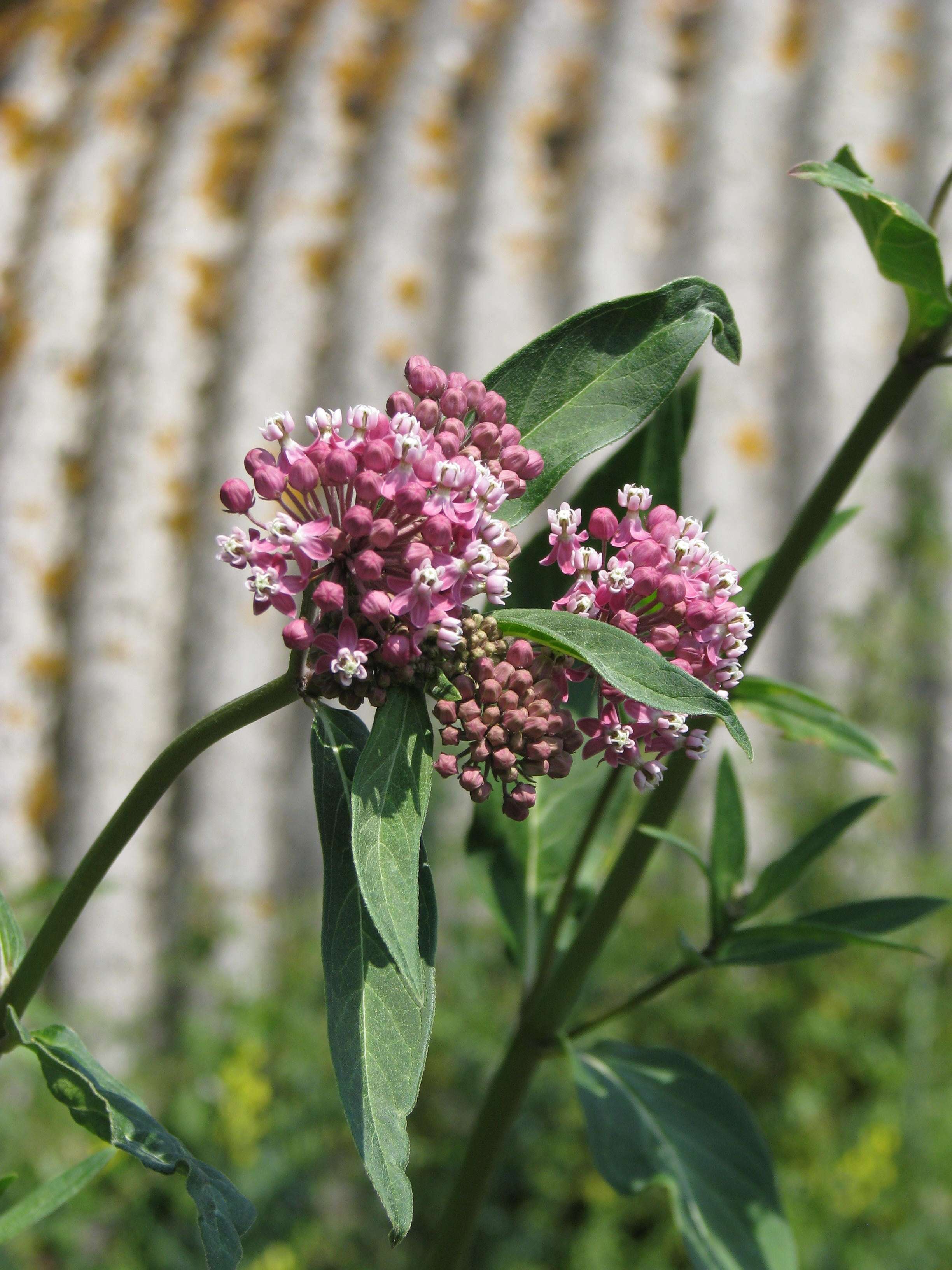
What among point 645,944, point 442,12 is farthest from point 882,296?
point 645,944

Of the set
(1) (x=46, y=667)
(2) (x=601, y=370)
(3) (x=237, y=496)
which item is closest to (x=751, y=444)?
(1) (x=46, y=667)

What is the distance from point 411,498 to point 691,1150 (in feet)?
3.07

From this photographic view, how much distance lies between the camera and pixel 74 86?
4590mm

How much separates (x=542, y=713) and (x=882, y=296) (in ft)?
11.5

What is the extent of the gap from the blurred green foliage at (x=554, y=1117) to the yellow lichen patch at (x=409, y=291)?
6.23 ft

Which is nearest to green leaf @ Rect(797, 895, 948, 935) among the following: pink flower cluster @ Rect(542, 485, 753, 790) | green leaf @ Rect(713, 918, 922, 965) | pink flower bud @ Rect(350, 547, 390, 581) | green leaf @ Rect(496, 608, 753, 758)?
green leaf @ Rect(713, 918, 922, 965)

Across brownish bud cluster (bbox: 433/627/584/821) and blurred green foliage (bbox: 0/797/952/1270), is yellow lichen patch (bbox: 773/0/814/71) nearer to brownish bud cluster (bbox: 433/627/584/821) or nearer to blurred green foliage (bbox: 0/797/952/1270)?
blurred green foliage (bbox: 0/797/952/1270)

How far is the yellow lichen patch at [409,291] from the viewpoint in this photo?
12.9 ft

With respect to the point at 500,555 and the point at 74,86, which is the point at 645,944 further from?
the point at 74,86

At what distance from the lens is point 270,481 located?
81cm

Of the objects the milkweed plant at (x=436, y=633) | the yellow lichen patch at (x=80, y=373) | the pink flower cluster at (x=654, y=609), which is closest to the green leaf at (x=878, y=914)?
the milkweed plant at (x=436, y=633)

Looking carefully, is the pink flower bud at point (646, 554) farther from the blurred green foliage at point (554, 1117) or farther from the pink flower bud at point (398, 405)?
the blurred green foliage at point (554, 1117)

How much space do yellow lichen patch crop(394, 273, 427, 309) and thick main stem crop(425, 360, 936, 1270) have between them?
9.72 feet

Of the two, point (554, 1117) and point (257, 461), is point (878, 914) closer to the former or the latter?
point (257, 461)
